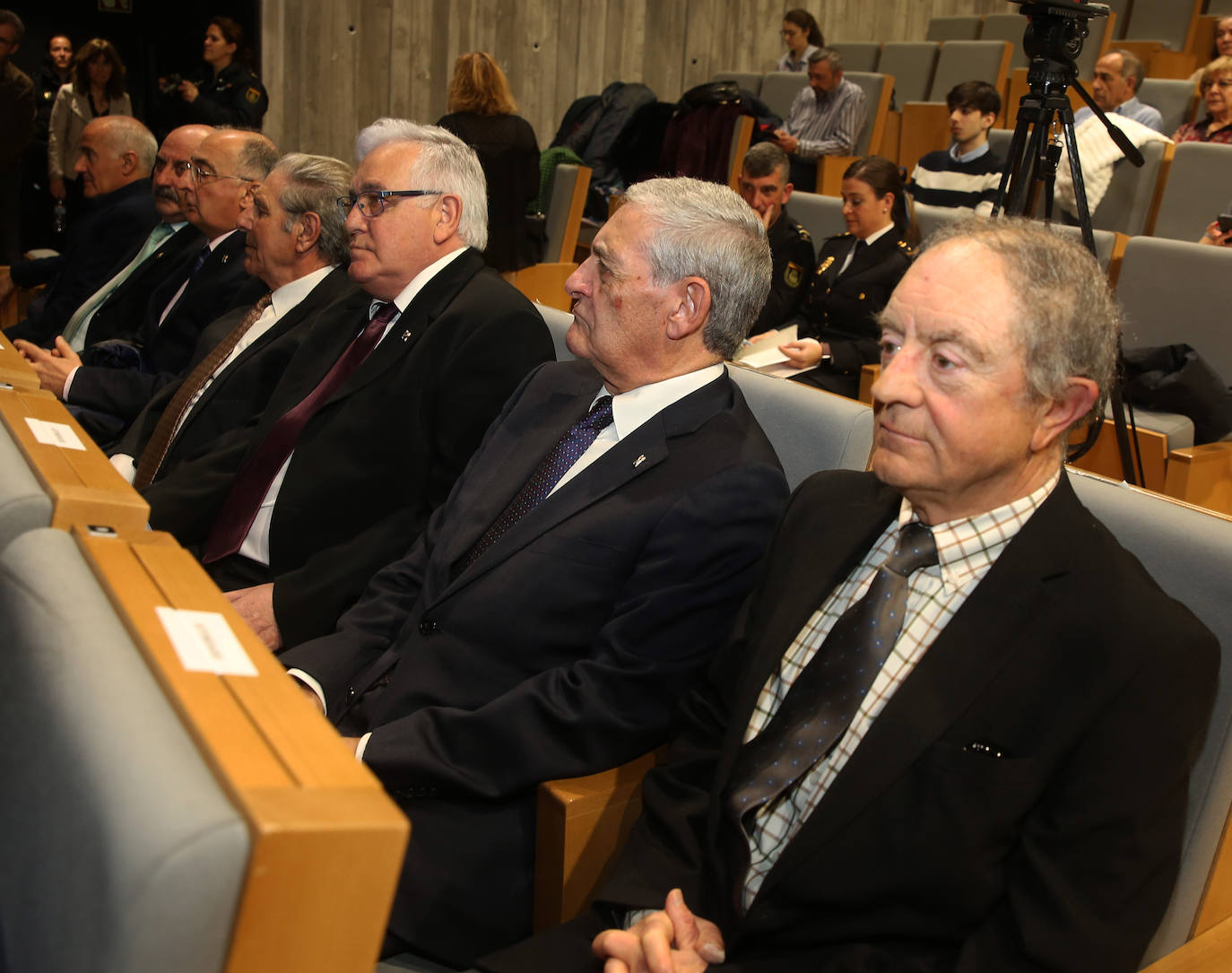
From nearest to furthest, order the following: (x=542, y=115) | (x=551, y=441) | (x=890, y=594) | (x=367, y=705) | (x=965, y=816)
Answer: (x=965, y=816), (x=890, y=594), (x=367, y=705), (x=551, y=441), (x=542, y=115)

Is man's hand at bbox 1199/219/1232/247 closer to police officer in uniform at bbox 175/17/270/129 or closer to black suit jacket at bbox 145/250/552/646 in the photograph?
black suit jacket at bbox 145/250/552/646

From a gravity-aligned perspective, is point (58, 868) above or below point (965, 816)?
above

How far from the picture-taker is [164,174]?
3338 millimetres

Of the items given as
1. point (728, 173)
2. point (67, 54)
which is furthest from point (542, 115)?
point (67, 54)

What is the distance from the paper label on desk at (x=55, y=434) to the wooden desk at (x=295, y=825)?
0.48 m

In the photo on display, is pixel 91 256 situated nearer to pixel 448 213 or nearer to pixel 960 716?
pixel 448 213

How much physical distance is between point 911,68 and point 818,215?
357cm

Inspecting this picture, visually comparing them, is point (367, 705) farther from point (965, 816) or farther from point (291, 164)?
point (291, 164)

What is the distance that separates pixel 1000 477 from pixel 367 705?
887 mm

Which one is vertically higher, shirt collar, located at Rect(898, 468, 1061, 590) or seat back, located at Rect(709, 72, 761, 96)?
seat back, located at Rect(709, 72, 761, 96)

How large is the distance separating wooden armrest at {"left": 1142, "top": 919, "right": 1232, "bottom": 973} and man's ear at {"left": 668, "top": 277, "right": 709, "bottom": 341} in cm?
94

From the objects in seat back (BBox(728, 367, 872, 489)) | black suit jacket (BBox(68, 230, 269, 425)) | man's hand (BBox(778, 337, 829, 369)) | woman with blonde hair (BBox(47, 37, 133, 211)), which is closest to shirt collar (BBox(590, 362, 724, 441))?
seat back (BBox(728, 367, 872, 489))

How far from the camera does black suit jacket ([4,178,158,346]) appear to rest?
357 cm

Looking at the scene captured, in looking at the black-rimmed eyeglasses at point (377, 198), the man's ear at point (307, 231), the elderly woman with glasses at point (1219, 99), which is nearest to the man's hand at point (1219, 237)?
the elderly woman with glasses at point (1219, 99)
